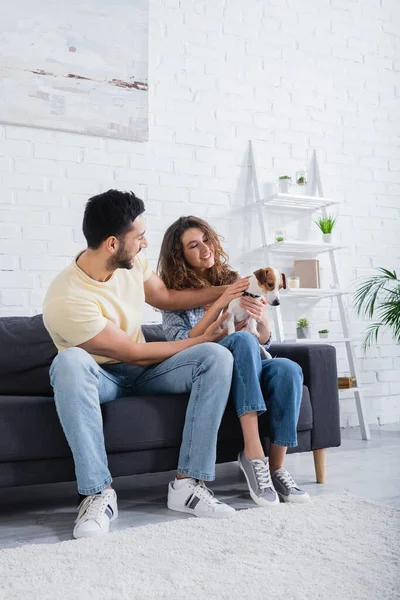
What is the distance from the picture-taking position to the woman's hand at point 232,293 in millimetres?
2307

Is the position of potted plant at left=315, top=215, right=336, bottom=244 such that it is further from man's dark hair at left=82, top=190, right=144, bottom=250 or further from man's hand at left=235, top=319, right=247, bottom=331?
man's dark hair at left=82, top=190, right=144, bottom=250

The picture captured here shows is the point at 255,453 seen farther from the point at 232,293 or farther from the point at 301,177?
the point at 301,177

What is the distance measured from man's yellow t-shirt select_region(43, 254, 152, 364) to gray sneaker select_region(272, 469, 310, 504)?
689 mm

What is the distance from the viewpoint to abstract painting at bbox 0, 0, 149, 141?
3.29 m

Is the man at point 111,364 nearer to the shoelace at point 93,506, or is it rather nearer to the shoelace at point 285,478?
the shoelace at point 93,506

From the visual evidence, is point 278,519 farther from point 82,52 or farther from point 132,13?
point 132,13

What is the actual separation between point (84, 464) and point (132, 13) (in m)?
2.70

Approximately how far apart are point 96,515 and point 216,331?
2.56 feet

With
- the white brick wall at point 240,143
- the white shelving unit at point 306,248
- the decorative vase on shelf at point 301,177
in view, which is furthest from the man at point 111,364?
the decorative vase on shelf at point 301,177

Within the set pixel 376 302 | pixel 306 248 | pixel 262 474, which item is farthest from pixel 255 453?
pixel 376 302

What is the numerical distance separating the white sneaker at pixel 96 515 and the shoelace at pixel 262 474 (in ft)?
1.58

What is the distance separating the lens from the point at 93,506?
74.9 inches

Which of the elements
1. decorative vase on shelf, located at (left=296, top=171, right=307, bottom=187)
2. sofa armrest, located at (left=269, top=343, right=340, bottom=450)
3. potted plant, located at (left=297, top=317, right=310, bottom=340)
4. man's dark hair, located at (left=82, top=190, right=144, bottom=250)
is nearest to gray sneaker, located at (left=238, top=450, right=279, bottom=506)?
sofa armrest, located at (left=269, top=343, right=340, bottom=450)

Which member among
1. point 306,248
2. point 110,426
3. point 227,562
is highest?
point 306,248
